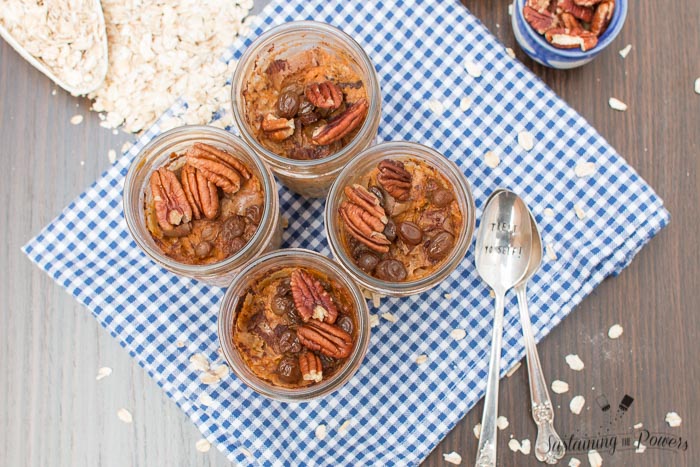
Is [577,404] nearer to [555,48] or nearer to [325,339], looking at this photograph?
[325,339]

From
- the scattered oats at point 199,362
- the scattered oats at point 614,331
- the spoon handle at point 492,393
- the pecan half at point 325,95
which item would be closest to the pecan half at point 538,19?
the pecan half at point 325,95

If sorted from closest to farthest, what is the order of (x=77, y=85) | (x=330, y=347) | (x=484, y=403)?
(x=330, y=347) < (x=484, y=403) < (x=77, y=85)

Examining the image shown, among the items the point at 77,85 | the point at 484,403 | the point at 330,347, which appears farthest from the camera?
the point at 77,85

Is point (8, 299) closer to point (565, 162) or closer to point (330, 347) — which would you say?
point (330, 347)

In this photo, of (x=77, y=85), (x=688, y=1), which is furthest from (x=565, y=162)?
(x=77, y=85)

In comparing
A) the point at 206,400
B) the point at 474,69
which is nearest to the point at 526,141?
the point at 474,69

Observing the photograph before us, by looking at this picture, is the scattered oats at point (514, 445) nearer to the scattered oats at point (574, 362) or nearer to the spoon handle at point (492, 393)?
the spoon handle at point (492, 393)
